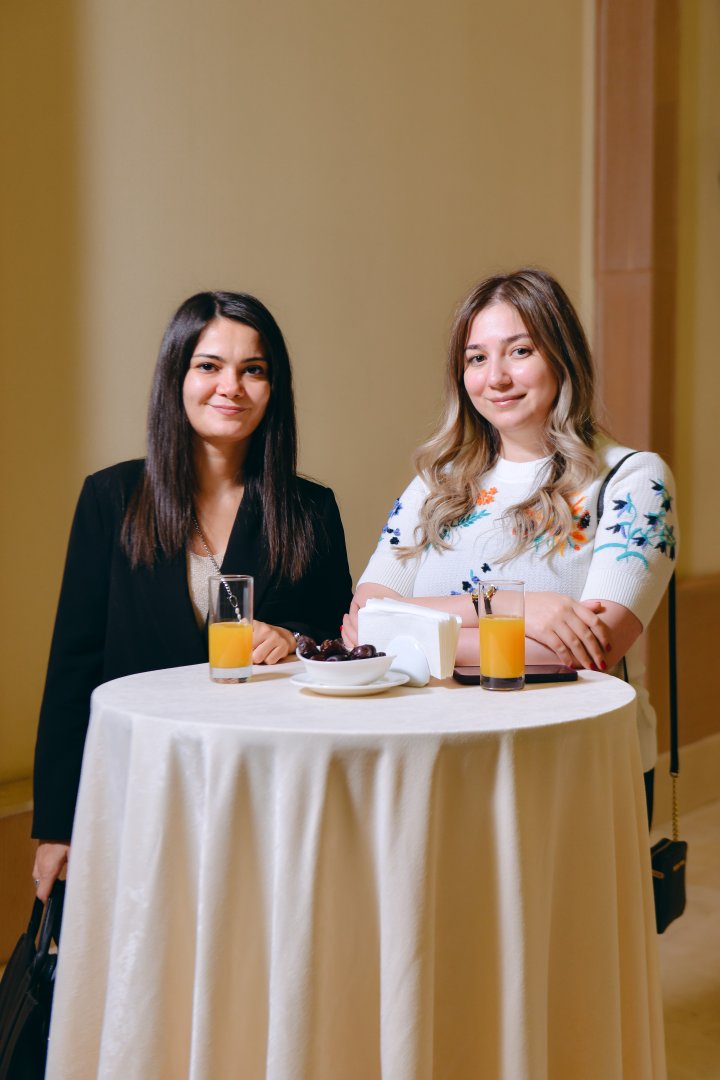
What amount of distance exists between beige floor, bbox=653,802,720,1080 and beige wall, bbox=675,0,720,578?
1.48m

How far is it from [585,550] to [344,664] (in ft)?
2.18

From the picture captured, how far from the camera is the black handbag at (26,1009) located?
1652 millimetres

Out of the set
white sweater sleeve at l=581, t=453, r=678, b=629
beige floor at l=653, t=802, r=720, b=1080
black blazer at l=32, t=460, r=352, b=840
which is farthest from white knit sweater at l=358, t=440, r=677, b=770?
beige floor at l=653, t=802, r=720, b=1080

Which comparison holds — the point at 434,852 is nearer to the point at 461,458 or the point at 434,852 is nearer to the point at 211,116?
the point at 461,458

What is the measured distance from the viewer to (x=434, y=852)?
4.40 feet

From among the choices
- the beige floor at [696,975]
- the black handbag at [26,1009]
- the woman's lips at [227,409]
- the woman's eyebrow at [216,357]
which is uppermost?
the woman's eyebrow at [216,357]

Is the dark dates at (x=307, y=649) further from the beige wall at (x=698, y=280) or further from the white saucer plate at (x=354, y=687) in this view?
the beige wall at (x=698, y=280)

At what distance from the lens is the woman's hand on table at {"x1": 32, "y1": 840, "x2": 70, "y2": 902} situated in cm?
190

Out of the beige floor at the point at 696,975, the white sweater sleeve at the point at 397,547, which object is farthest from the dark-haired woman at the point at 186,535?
the beige floor at the point at 696,975

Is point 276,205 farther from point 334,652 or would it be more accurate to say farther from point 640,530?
point 334,652

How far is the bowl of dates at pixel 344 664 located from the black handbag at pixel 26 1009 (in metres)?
0.65

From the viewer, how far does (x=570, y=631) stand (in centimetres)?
182

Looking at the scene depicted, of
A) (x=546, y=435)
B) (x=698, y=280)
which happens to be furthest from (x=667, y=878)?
(x=698, y=280)

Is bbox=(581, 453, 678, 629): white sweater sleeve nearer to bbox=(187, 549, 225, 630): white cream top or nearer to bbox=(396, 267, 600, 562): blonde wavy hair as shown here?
bbox=(396, 267, 600, 562): blonde wavy hair
